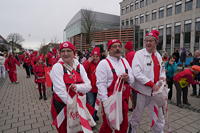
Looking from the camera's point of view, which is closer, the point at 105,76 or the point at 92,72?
the point at 105,76

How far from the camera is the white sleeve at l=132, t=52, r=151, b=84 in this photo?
106 inches

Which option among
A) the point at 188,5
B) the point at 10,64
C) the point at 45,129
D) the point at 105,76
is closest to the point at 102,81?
the point at 105,76

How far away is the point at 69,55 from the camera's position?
247 cm

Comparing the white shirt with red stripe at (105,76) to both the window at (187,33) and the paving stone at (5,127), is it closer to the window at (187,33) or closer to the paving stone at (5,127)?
the paving stone at (5,127)

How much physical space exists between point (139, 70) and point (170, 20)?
32273 mm

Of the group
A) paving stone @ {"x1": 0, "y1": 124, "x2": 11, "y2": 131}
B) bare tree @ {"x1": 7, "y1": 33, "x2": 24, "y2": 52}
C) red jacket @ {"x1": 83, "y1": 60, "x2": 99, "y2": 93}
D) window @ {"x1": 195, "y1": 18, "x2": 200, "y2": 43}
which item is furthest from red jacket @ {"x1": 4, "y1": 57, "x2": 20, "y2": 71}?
bare tree @ {"x1": 7, "y1": 33, "x2": 24, "y2": 52}

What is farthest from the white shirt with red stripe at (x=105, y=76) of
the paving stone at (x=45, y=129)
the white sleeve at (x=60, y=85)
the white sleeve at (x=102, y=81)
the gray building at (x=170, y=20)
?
the gray building at (x=170, y=20)

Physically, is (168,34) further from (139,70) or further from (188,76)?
(139,70)

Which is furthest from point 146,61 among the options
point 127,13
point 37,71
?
point 127,13

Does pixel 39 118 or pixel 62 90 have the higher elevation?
pixel 62 90

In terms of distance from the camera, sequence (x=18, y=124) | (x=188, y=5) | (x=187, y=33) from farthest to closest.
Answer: (x=187, y=33), (x=188, y=5), (x=18, y=124)

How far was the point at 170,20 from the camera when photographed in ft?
99.5

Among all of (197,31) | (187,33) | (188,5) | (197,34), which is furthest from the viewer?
(187,33)

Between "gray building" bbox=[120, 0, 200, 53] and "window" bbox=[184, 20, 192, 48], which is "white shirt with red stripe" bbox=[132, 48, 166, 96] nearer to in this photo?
"gray building" bbox=[120, 0, 200, 53]
